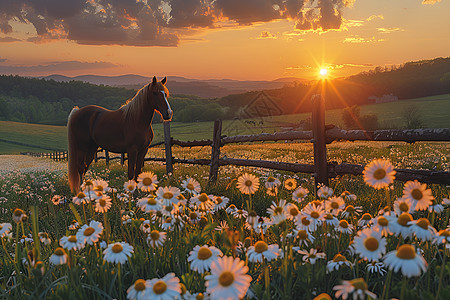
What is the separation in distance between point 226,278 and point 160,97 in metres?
6.54

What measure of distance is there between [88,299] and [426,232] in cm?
202

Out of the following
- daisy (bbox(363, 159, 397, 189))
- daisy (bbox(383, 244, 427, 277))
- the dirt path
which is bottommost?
the dirt path

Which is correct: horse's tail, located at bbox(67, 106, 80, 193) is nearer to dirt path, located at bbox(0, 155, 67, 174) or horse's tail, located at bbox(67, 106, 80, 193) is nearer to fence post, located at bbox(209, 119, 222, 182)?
fence post, located at bbox(209, 119, 222, 182)

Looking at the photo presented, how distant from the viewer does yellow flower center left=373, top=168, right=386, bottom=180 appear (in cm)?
197

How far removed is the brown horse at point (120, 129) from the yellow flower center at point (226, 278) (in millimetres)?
6420

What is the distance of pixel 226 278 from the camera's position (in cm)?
128

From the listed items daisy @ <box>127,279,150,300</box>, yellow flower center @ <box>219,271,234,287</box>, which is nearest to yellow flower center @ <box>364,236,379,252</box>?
yellow flower center @ <box>219,271,234,287</box>

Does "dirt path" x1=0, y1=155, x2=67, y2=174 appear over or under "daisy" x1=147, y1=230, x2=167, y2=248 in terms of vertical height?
under

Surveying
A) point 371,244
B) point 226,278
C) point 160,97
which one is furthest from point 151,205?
point 160,97

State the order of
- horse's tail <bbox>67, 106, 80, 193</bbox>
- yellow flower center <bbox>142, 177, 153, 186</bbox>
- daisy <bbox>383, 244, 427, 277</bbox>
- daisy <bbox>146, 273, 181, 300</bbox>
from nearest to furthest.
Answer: daisy <bbox>383, 244, 427, 277</bbox> < daisy <bbox>146, 273, 181, 300</bbox> < yellow flower center <bbox>142, 177, 153, 186</bbox> < horse's tail <bbox>67, 106, 80, 193</bbox>

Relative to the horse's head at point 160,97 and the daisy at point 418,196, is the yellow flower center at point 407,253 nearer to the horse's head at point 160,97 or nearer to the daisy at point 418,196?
the daisy at point 418,196

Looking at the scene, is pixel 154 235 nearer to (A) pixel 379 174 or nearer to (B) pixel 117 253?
(B) pixel 117 253

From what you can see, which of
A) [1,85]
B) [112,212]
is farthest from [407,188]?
[1,85]

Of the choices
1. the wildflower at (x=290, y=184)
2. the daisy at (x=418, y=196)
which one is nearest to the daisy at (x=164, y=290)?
the daisy at (x=418, y=196)
